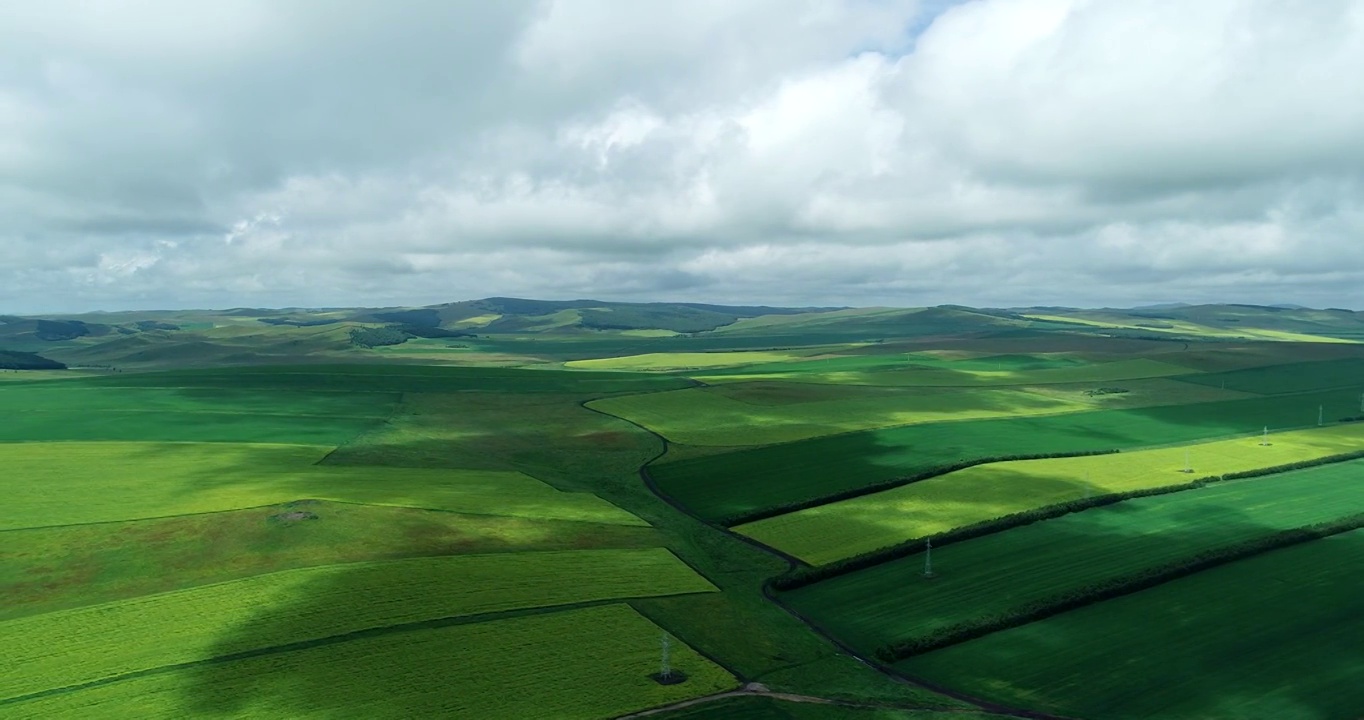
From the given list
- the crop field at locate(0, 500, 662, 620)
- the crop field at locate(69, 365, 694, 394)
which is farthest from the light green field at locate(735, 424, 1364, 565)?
the crop field at locate(69, 365, 694, 394)

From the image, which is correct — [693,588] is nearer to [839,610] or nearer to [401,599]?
[839,610]

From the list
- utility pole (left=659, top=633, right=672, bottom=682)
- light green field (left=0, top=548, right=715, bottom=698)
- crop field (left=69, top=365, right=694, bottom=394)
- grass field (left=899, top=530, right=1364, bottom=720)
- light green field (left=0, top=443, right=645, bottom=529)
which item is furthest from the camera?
crop field (left=69, top=365, right=694, bottom=394)

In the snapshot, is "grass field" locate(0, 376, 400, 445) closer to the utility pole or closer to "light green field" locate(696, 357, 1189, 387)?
the utility pole

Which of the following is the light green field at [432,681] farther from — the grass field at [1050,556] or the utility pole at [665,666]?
the grass field at [1050,556]

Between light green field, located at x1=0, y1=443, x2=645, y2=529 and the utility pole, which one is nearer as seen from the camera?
the utility pole

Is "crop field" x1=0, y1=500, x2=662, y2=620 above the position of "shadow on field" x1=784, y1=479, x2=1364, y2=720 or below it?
above

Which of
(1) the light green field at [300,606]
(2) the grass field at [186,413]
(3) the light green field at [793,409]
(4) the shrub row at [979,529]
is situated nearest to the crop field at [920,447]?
(3) the light green field at [793,409]

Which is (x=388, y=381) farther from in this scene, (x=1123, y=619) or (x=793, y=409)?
(x=1123, y=619)
